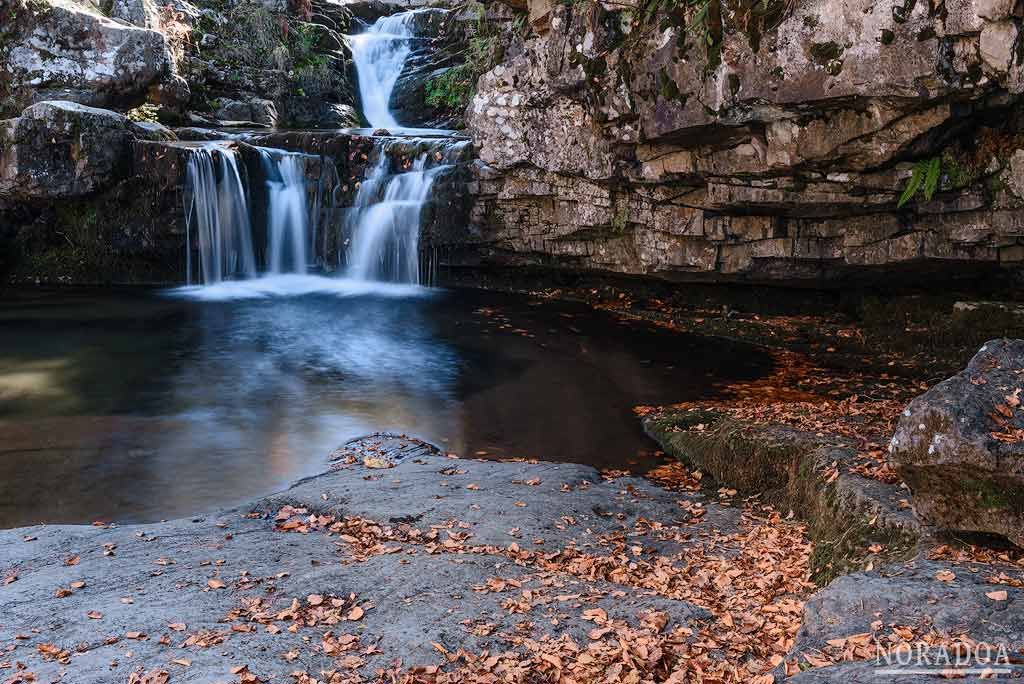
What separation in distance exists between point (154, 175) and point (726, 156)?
1276 cm

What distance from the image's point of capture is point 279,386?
11.4 meters

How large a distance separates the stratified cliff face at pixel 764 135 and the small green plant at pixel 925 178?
24 mm

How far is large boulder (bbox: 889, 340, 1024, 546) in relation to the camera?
14.6 ft

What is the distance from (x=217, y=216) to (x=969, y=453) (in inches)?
671

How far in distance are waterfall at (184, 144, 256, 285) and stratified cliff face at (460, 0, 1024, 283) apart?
237 inches

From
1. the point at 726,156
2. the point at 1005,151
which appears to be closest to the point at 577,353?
the point at 726,156

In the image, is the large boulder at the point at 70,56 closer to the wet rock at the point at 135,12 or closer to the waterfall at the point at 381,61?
the wet rock at the point at 135,12

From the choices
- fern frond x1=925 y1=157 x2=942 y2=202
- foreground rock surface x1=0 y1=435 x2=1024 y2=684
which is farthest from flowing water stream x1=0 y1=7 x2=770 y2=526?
fern frond x1=925 y1=157 x2=942 y2=202

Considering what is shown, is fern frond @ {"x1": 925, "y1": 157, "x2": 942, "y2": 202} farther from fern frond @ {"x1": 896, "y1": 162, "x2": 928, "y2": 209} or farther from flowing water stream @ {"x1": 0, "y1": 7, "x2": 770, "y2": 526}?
flowing water stream @ {"x1": 0, "y1": 7, "x2": 770, "y2": 526}

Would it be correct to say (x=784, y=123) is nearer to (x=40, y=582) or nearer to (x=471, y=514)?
(x=471, y=514)

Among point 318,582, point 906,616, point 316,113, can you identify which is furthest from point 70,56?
point 906,616

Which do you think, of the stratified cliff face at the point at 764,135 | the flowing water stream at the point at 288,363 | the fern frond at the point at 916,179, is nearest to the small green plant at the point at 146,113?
the flowing water stream at the point at 288,363

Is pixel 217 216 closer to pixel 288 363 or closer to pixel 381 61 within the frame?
pixel 288 363

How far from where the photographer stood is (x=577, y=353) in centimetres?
1313
